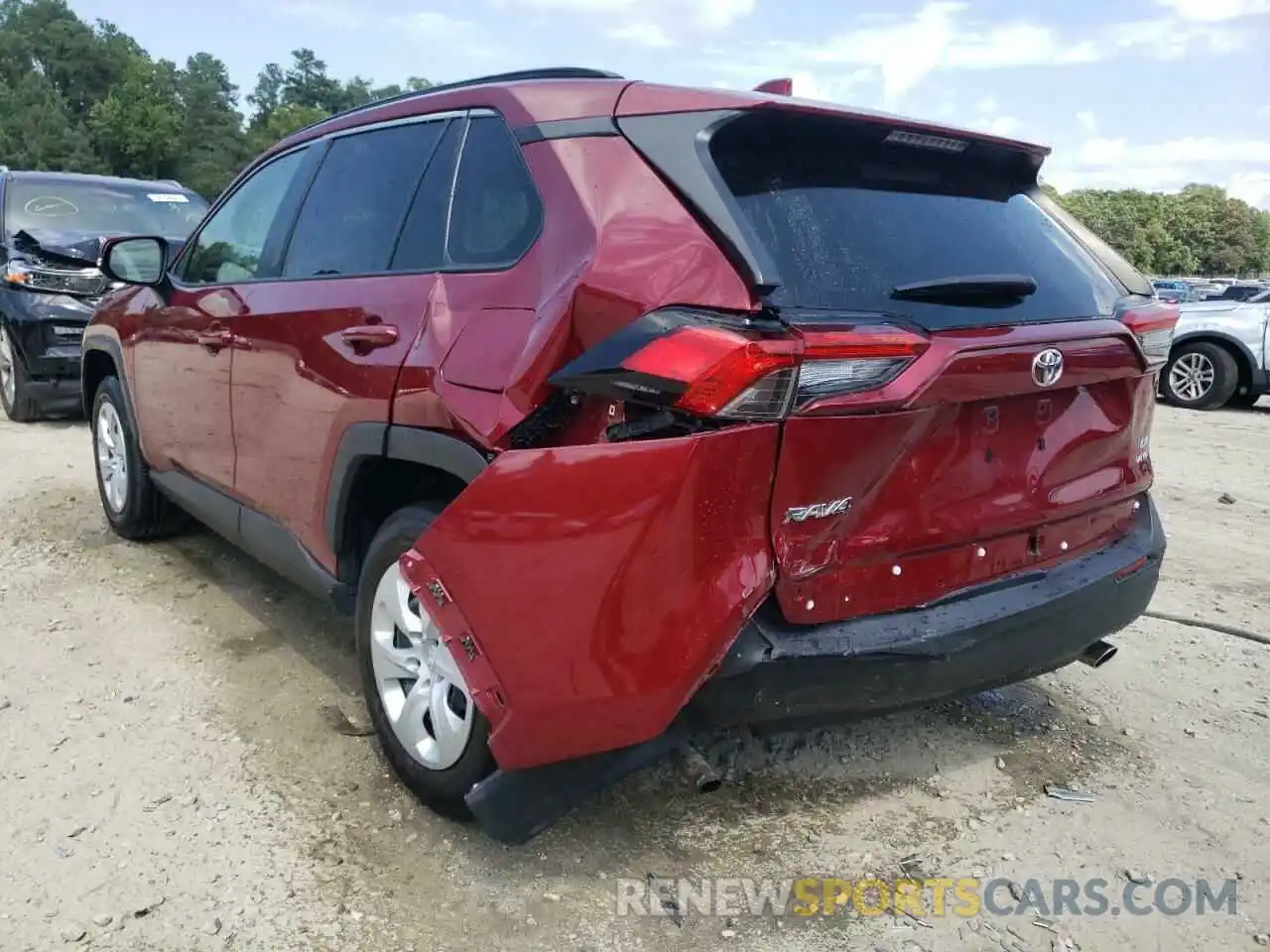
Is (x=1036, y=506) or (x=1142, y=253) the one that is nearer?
(x=1036, y=506)

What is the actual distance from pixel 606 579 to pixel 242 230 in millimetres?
2658

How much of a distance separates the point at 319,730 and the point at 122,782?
555 millimetres

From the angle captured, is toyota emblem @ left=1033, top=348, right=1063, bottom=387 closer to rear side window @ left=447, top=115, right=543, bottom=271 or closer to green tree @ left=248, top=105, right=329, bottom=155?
rear side window @ left=447, top=115, right=543, bottom=271

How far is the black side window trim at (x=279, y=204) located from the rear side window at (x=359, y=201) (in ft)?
0.36

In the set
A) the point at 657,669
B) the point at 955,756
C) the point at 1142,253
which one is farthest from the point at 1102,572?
the point at 1142,253

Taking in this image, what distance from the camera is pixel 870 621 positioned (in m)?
2.23

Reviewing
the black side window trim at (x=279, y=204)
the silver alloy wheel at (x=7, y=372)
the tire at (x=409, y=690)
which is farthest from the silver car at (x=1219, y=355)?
the silver alloy wheel at (x=7, y=372)

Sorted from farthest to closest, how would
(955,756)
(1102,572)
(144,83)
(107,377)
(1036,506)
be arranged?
(144,83)
(107,377)
(955,756)
(1102,572)
(1036,506)

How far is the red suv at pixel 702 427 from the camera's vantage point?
6.61 ft

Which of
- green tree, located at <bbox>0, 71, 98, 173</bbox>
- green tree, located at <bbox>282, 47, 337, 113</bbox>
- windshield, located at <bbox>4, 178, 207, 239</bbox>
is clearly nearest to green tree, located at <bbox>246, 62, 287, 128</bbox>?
green tree, located at <bbox>282, 47, 337, 113</bbox>

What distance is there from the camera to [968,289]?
2250 mm

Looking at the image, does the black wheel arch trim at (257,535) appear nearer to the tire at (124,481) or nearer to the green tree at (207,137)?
the tire at (124,481)

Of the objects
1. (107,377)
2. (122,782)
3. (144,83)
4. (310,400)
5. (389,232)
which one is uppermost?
(144,83)

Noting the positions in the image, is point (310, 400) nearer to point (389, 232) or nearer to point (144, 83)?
point (389, 232)
